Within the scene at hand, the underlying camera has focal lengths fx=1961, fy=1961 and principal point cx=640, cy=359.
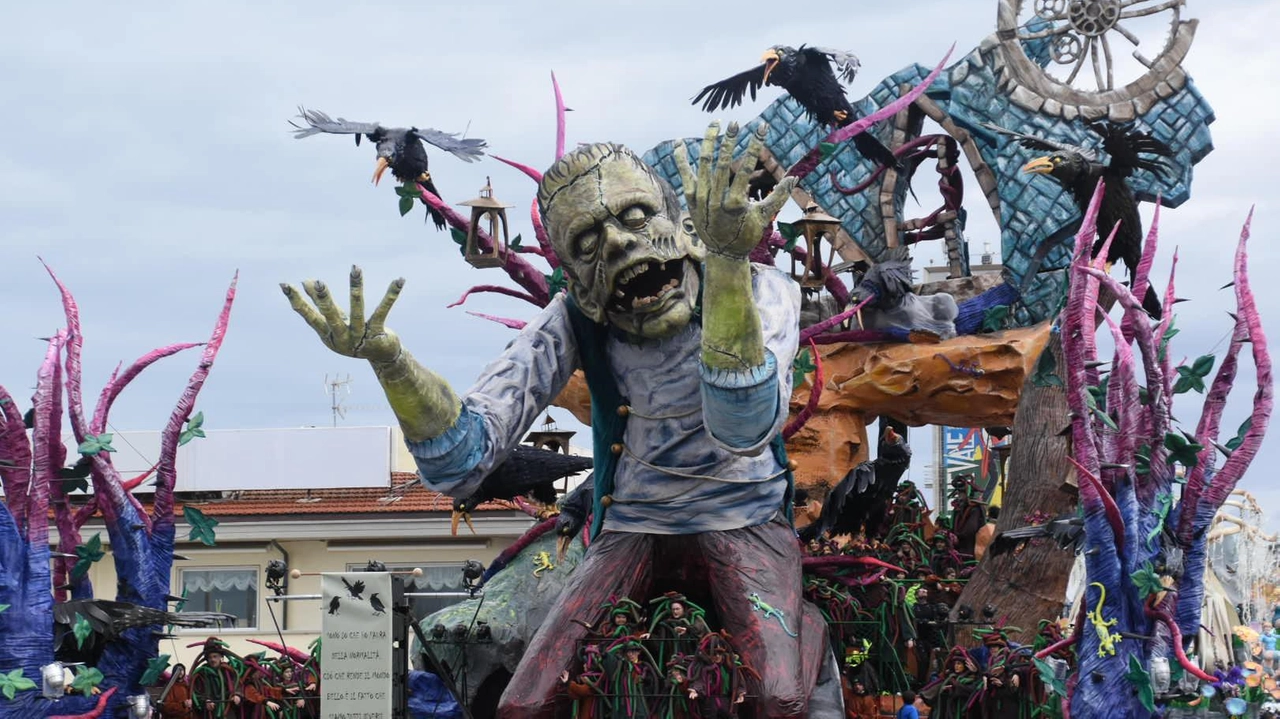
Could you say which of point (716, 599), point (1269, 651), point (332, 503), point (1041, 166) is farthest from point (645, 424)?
point (332, 503)

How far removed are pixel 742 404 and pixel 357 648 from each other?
1.79m

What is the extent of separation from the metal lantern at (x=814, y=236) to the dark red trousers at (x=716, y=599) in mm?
2870

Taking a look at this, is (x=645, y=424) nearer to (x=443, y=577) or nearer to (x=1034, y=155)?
(x=1034, y=155)

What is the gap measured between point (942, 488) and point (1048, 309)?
1305cm

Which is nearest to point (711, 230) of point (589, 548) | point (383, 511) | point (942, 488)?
point (589, 548)

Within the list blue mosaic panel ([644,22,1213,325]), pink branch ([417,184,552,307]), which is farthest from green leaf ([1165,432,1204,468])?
blue mosaic panel ([644,22,1213,325])

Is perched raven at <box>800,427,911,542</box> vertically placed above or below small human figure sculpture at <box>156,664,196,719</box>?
above

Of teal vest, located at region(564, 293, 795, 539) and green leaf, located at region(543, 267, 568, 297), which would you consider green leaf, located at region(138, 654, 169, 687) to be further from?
green leaf, located at region(543, 267, 568, 297)

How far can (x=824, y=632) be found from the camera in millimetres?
6906

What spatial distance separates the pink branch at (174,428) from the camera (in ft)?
27.0

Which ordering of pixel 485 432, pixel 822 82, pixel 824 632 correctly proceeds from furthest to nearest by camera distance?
pixel 822 82
pixel 824 632
pixel 485 432

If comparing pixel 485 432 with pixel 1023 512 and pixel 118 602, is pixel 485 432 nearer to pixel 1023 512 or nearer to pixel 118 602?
pixel 118 602

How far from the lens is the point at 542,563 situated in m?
8.89

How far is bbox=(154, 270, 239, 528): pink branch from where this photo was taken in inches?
324
